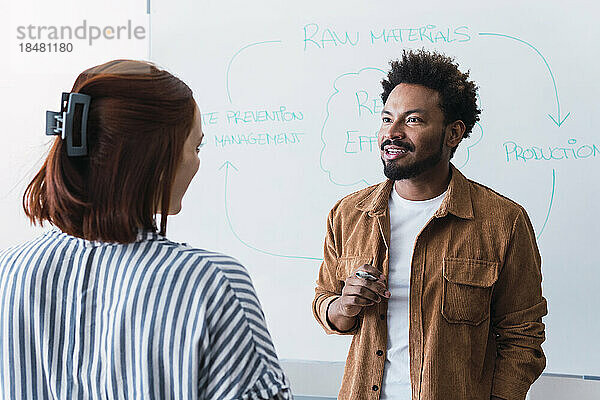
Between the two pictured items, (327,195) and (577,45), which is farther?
(327,195)

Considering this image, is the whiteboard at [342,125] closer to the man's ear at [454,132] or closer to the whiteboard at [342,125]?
the whiteboard at [342,125]

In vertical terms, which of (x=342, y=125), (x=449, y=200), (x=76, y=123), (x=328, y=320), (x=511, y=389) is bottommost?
(x=511, y=389)

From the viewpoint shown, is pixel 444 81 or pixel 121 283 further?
pixel 444 81

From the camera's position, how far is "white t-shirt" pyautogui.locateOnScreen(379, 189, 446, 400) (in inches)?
58.4

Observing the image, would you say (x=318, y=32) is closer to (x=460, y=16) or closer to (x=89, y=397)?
(x=460, y=16)

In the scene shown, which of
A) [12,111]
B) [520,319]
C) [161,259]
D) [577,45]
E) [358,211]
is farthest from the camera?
[12,111]

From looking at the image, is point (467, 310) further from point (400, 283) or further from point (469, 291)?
point (400, 283)

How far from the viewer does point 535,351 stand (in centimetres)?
149

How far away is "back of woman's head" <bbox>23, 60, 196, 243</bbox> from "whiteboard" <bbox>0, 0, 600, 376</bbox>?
3.93ft

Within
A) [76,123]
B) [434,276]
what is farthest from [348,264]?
[76,123]

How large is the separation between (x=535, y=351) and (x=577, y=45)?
85 centimetres

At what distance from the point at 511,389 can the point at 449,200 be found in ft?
1.39

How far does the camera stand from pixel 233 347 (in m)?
0.89

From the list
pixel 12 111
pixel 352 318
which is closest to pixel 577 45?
pixel 352 318
